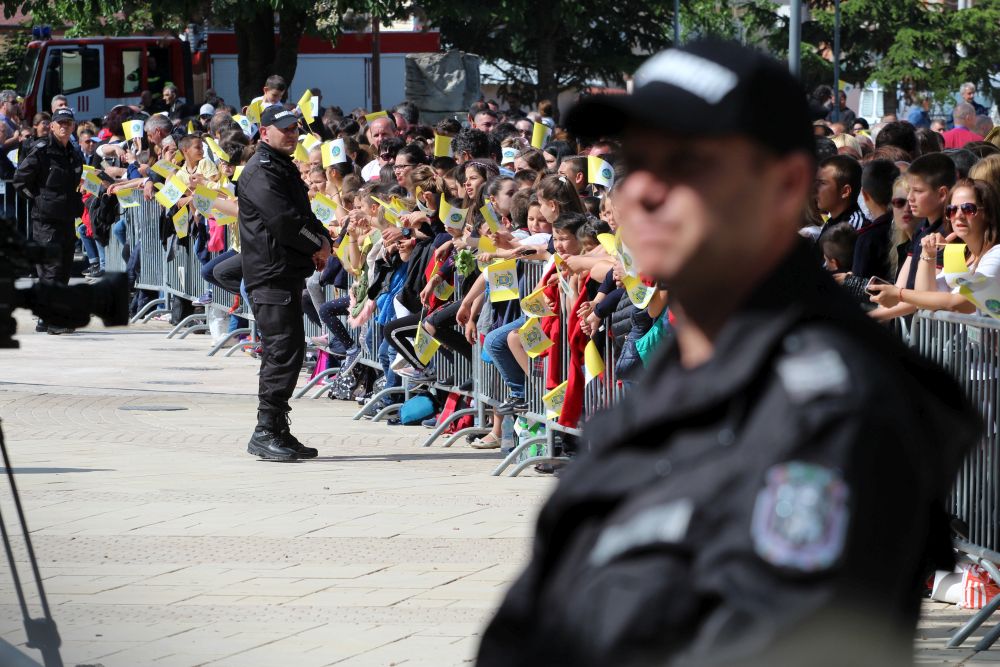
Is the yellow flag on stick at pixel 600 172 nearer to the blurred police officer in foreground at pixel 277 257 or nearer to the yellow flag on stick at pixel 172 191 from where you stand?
the blurred police officer in foreground at pixel 277 257

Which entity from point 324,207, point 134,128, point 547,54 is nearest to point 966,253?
point 324,207

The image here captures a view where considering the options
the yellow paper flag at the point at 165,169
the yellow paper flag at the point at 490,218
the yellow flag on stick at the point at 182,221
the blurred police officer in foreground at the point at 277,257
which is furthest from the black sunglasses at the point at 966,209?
the yellow flag on stick at the point at 182,221

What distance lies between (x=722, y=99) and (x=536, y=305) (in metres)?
7.93

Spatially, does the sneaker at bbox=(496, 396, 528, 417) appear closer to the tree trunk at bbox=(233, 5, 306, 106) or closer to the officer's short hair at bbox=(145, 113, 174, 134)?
the officer's short hair at bbox=(145, 113, 174, 134)

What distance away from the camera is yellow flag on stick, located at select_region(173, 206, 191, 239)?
650 inches

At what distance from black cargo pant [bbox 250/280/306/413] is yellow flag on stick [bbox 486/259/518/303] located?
1.33 meters

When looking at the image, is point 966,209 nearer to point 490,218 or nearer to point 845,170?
point 845,170

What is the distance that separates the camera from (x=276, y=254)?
1034 cm

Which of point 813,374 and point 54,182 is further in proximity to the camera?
point 54,182

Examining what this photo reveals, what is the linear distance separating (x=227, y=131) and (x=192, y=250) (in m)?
1.41

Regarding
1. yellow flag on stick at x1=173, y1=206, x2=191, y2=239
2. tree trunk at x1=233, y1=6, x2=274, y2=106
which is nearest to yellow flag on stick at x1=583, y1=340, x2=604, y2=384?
yellow flag on stick at x1=173, y1=206, x2=191, y2=239

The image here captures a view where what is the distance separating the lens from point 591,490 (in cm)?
161

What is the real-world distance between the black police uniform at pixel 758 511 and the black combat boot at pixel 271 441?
8.80 meters

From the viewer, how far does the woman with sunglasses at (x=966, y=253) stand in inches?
261
